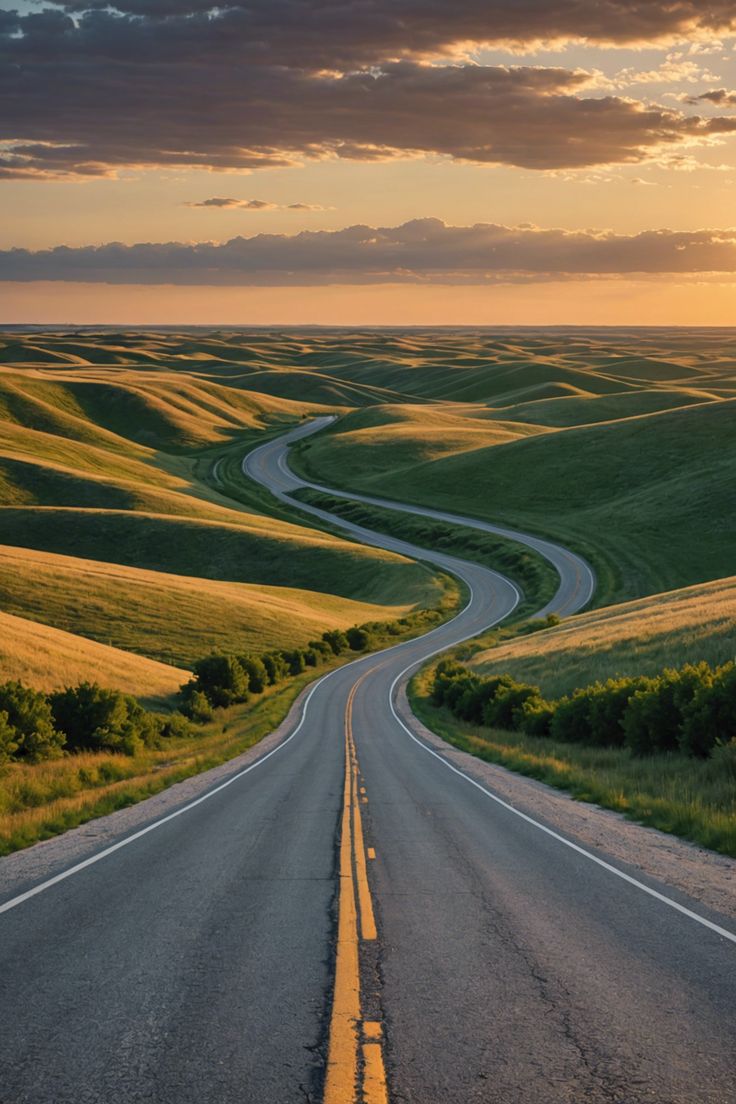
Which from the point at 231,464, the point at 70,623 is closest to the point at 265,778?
the point at 70,623

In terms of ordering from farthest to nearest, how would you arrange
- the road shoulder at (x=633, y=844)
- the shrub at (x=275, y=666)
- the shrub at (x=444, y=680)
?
A: 1. the shrub at (x=275, y=666)
2. the shrub at (x=444, y=680)
3. the road shoulder at (x=633, y=844)

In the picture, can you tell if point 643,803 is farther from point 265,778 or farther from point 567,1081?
point 567,1081

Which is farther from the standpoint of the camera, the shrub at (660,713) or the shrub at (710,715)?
the shrub at (660,713)

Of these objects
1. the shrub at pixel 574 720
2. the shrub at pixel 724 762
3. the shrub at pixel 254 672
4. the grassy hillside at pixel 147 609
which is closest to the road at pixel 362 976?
the shrub at pixel 724 762

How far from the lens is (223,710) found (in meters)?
46.3

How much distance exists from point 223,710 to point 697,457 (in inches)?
3602

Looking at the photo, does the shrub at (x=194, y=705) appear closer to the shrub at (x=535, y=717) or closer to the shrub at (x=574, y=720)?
the shrub at (x=535, y=717)

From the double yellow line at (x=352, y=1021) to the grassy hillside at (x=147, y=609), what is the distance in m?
34.5

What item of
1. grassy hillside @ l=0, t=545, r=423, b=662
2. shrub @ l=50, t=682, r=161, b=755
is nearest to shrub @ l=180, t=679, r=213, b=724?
grassy hillside @ l=0, t=545, r=423, b=662

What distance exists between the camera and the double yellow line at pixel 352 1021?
242 inches

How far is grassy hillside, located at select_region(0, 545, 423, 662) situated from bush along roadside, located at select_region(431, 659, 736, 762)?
20.5 meters

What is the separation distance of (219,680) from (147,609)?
12.9 metres

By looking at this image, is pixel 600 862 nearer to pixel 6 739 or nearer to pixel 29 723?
pixel 6 739

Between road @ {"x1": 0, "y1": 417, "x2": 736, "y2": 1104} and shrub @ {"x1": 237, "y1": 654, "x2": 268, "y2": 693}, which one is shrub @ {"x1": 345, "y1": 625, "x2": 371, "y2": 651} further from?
road @ {"x1": 0, "y1": 417, "x2": 736, "y2": 1104}
